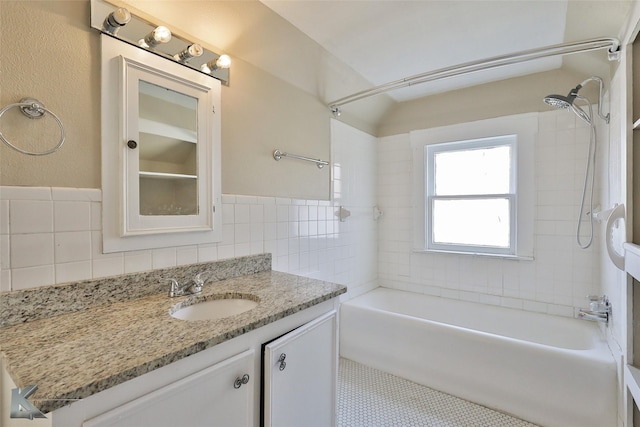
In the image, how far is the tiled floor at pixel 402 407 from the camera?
174cm

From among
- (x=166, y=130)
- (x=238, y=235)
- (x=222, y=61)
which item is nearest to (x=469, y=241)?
(x=238, y=235)

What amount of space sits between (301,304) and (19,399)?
822 mm

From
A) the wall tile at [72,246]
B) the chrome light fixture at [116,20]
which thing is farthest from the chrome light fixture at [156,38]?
the wall tile at [72,246]

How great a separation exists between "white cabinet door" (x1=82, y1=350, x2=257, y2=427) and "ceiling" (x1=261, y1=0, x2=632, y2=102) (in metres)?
1.81

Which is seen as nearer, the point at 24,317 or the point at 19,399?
the point at 19,399

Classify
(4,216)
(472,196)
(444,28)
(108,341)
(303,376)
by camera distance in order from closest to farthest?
(108,341)
(4,216)
(303,376)
(444,28)
(472,196)

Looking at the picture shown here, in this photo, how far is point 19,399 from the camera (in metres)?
0.60

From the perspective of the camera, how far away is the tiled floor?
1.74 m

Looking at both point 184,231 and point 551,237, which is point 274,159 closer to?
point 184,231

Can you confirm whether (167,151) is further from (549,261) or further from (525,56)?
(549,261)

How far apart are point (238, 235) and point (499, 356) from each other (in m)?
1.86

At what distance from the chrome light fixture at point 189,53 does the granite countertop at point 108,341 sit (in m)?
1.14

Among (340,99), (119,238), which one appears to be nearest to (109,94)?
(119,238)

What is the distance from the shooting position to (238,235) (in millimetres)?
1715
